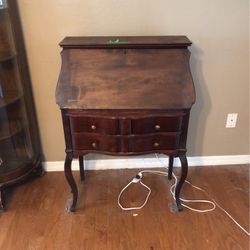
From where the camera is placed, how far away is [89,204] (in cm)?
185

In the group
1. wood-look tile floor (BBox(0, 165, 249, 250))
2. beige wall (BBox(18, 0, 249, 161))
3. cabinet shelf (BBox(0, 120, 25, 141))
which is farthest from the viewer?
cabinet shelf (BBox(0, 120, 25, 141))

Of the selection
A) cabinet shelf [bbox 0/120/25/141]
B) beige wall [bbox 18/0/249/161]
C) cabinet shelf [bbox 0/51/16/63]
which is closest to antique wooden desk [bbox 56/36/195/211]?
beige wall [bbox 18/0/249/161]

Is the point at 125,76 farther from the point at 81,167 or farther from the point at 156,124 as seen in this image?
the point at 81,167

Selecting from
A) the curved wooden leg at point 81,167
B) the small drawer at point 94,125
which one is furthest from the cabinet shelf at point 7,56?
the curved wooden leg at point 81,167

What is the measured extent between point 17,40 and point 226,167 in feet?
5.96

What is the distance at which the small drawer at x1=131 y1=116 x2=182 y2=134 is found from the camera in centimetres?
148

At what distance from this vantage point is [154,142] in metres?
1.56

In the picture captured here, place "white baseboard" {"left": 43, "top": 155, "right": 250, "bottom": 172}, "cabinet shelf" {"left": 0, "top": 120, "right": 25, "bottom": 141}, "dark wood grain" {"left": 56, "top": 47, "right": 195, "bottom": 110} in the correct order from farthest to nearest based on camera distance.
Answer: "white baseboard" {"left": 43, "top": 155, "right": 250, "bottom": 172} < "cabinet shelf" {"left": 0, "top": 120, "right": 25, "bottom": 141} < "dark wood grain" {"left": 56, "top": 47, "right": 195, "bottom": 110}

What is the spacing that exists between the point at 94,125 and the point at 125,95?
0.24 m

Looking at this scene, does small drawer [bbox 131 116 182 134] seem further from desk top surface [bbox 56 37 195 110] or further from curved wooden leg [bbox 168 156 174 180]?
curved wooden leg [bbox 168 156 174 180]

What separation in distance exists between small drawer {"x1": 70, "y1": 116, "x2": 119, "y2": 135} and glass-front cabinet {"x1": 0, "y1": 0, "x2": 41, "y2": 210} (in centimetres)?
55

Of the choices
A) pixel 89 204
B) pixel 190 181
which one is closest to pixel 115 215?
pixel 89 204

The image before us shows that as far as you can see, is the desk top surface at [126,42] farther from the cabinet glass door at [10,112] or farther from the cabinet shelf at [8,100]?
the cabinet shelf at [8,100]

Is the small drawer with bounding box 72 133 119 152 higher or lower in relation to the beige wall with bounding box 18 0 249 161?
lower
